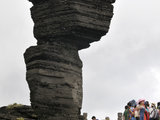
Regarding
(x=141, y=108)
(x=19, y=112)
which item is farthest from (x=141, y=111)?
(x=19, y=112)

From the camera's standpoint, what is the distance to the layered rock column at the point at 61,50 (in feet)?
77.2

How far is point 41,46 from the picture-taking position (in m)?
24.2

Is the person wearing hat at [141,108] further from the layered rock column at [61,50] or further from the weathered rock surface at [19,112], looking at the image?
the weathered rock surface at [19,112]

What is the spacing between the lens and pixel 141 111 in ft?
72.2

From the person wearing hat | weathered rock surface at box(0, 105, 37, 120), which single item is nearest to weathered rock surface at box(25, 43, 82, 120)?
weathered rock surface at box(0, 105, 37, 120)

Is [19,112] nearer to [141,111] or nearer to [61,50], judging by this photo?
[61,50]

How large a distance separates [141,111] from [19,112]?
20.5 ft

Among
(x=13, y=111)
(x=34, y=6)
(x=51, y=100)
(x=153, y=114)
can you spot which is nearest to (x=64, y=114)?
(x=51, y=100)

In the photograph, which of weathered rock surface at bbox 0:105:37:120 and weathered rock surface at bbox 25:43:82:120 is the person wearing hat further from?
weathered rock surface at bbox 0:105:37:120

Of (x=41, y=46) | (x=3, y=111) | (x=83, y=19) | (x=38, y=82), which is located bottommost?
(x=3, y=111)

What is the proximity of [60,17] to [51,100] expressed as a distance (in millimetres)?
4609

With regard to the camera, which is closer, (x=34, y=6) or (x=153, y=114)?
(x=153, y=114)

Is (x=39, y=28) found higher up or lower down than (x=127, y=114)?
higher up

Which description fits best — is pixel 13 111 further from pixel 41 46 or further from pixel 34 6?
pixel 34 6
